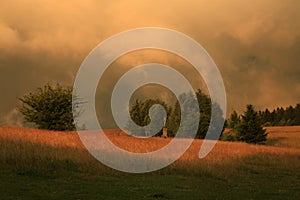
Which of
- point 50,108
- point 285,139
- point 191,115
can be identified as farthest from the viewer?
point 285,139

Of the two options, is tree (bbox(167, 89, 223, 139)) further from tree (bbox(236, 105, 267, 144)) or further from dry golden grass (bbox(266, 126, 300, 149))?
dry golden grass (bbox(266, 126, 300, 149))

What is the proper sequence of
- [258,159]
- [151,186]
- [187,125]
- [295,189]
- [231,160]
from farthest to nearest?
[187,125]
[258,159]
[231,160]
[295,189]
[151,186]

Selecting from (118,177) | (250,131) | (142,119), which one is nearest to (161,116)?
(142,119)

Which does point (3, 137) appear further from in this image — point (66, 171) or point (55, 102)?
point (55, 102)

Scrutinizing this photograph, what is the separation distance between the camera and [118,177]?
77.6 ft

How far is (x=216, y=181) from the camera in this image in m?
Result: 25.0

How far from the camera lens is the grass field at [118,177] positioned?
1870 centimetres

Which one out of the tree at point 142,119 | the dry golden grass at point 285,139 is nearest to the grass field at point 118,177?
the tree at point 142,119

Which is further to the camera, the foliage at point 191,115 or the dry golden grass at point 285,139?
the dry golden grass at point 285,139

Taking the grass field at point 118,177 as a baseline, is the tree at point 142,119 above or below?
above

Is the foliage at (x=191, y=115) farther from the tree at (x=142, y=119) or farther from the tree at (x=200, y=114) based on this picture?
the tree at (x=142, y=119)

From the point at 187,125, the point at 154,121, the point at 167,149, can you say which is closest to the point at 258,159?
the point at 167,149

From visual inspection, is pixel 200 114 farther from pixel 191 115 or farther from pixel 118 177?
pixel 118 177

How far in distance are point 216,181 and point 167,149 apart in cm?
1210
